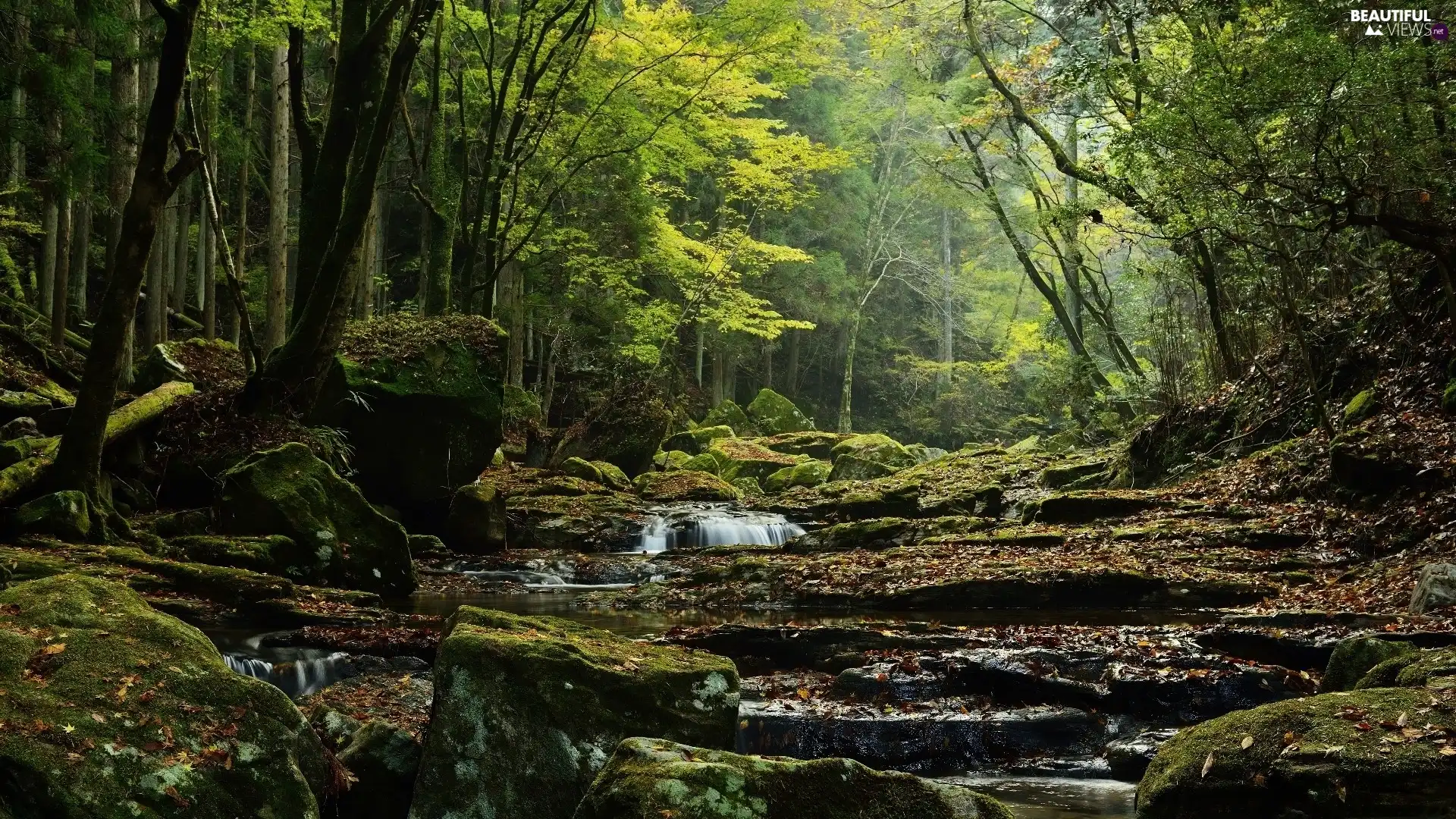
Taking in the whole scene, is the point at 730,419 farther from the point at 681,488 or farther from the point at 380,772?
the point at 380,772

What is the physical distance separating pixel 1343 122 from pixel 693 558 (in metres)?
8.31

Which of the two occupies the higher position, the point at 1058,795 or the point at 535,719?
the point at 535,719

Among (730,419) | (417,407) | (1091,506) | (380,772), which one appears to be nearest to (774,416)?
(730,419)

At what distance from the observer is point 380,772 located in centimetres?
401

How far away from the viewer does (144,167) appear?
719 cm

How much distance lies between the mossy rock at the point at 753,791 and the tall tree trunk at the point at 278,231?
45.0 feet

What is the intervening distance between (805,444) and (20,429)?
2166cm

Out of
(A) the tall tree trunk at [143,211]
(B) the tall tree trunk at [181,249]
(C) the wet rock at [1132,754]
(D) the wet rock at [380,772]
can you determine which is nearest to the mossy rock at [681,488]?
(B) the tall tree trunk at [181,249]

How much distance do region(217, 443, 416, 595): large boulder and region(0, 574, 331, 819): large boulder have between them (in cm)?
477

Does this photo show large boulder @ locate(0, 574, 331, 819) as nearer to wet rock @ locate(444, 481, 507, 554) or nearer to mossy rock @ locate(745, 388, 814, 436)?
wet rock @ locate(444, 481, 507, 554)

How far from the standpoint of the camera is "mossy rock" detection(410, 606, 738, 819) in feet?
12.3

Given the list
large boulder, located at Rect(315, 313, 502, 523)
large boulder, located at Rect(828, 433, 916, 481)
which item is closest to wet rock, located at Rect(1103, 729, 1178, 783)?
large boulder, located at Rect(315, 313, 502, 523)

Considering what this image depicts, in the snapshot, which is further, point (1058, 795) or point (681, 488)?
point (681, 488)

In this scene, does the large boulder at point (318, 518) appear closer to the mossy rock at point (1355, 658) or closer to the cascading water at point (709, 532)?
the cascading water at point (709, 532)
